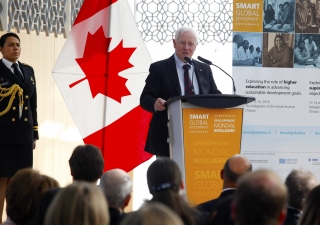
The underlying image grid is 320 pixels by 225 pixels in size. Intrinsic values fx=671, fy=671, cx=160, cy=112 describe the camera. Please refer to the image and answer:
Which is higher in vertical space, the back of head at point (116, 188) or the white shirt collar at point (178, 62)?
the white shirt collar at point (178, 62)

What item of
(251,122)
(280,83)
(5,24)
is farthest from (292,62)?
(5,24)

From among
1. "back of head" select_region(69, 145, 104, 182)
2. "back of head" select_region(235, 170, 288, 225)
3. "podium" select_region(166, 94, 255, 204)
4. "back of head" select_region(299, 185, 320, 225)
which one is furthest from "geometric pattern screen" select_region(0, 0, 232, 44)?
"back of head" select_region(235, 170, 288, 225)

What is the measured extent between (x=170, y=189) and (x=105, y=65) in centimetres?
333

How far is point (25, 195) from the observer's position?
2760 millimetres

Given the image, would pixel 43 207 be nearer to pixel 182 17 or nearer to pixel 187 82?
pixel 187 82

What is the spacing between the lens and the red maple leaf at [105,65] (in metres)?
5.95

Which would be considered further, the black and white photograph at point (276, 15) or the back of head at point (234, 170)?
the black and white photograph at point (276, 15)

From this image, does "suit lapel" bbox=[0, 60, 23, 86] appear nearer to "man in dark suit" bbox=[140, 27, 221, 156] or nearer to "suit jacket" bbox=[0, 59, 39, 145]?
"suit jacket" bbox=[0, 59, 39, 145]

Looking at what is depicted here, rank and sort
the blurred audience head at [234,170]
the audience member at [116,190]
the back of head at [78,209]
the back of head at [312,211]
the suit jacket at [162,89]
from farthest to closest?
the suit jacket at [162,89], the blurred audience head at [234,170], the audience member at [116,190], the back of head at [312,211], the back of head at [78,209]

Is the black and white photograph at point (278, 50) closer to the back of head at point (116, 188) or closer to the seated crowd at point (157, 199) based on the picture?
the seated crowd at point (157, 199)

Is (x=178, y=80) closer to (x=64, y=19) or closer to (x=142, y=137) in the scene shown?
(x=142, y=137)

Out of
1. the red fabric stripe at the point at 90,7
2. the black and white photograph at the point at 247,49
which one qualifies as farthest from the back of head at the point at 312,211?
the red fabric stripe at the point at 90,7

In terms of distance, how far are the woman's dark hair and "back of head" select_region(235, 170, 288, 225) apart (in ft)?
2.22

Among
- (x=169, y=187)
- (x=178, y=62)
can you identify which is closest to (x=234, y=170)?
(x=169, y=187)
